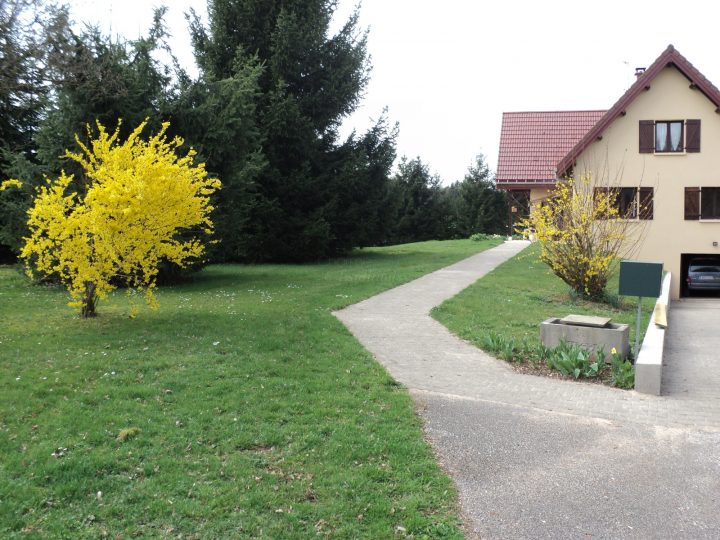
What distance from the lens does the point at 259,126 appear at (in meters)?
24.5

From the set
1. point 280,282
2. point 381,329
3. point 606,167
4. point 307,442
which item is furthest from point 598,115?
point 307,442

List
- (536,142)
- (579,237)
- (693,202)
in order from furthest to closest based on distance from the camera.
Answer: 1. (536,142)
2. (693,202)
3. (579,237)

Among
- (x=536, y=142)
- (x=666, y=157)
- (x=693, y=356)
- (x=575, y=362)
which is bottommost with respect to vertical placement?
(x=693, y=356)

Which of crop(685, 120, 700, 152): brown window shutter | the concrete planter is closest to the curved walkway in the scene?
the concrete planter

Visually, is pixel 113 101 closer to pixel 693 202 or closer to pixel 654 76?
pixel 654 76

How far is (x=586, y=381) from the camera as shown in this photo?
27.1ft

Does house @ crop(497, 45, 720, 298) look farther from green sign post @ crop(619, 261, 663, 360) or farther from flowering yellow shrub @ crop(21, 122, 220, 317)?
flowering yellow shrub @ crop(21, 122, 220, 317)

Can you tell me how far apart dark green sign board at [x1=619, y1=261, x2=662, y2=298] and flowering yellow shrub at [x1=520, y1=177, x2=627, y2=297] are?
18.2ft

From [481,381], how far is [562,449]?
2.33 meters

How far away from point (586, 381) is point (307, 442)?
14.5ft

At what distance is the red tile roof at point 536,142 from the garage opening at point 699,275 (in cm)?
678

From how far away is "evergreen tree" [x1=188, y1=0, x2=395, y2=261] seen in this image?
80.5ft

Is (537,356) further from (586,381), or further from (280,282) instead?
(280,282)

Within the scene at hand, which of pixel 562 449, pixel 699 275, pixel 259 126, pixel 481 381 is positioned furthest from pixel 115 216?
pixel 699 275
